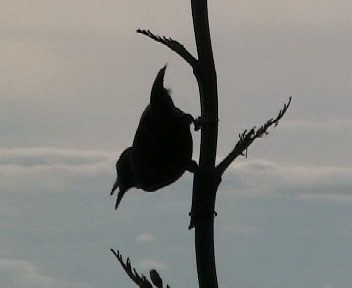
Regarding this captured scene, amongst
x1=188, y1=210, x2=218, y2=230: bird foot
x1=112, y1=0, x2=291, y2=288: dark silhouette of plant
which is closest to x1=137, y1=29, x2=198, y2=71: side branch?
x1=112, y1=0, x2=291, y2=288: dark silhouette of plant

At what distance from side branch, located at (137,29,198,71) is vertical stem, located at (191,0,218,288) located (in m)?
0.06

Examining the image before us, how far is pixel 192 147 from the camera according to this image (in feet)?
8.91

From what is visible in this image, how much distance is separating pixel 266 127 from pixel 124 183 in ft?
3.14

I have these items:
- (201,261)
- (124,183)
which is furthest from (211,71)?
(124,183)

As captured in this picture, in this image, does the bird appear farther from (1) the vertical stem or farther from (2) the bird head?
(2) the bird head

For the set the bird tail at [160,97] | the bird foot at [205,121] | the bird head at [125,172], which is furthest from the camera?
the bird head at [125,172]

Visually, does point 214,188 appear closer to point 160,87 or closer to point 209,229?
point 209,229

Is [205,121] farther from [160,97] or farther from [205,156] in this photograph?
[160,97]

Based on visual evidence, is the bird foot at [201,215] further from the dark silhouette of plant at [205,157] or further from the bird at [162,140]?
the bird at [162,140]

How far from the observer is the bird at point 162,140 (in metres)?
2.56

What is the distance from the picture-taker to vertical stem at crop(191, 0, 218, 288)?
222 cm

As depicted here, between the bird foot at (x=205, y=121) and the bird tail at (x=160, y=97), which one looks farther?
the bird tail at (x=160, y=97)

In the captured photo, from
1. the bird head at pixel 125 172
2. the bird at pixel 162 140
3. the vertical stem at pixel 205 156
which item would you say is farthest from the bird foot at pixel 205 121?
the bird head at pixel 125 172

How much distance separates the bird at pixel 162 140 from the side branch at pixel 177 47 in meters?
0.16
